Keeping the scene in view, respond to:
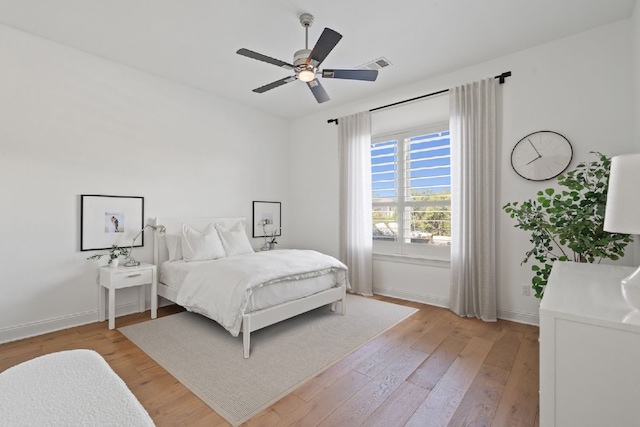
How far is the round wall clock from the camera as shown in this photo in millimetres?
3029

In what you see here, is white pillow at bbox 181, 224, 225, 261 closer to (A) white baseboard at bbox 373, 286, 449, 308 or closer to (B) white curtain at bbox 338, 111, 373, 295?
(B) white curtain at bbox 338, 111, 373, 295

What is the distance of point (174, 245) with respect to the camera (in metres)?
3.80

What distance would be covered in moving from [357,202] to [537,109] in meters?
2.33

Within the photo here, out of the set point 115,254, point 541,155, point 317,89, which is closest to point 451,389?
point 541,155

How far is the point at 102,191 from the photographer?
3.39m

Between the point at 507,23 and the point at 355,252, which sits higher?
the point at 507,23

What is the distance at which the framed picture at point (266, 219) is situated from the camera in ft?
16.3

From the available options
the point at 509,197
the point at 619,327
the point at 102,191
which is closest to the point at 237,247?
the point at 102,191

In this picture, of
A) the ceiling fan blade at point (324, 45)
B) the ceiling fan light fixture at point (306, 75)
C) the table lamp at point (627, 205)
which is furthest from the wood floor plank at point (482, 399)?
the ceiling fan light fixture at point (306, 75)

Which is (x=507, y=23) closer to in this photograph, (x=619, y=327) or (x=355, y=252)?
(x=619, y=327)

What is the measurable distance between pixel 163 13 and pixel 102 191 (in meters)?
1.96

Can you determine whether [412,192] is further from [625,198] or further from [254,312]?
[625,198]

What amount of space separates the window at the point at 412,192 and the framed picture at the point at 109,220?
10.2ft

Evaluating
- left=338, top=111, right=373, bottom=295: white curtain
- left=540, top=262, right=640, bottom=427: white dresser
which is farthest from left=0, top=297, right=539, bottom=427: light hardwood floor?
left=338, top=111, right=373, bottom=295: white curtain
